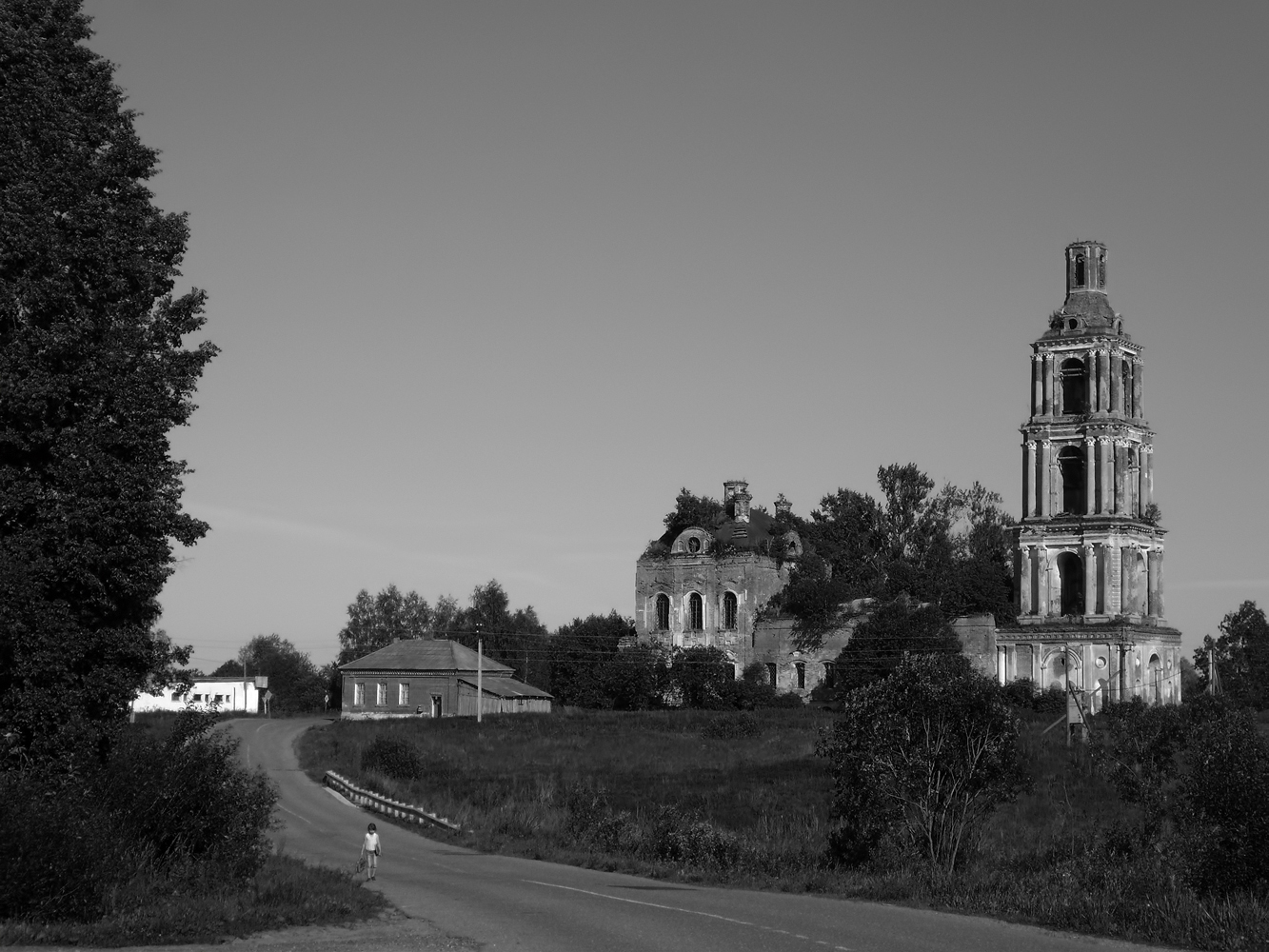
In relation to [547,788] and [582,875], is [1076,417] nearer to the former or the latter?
[547,788]

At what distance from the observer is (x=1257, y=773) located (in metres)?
23.4

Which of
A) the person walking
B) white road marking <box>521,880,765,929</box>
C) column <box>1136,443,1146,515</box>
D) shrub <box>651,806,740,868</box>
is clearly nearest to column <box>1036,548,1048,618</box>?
column <box>1136,443,1146,515</box>

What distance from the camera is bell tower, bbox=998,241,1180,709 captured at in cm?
6781

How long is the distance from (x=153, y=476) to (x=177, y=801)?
5155mm

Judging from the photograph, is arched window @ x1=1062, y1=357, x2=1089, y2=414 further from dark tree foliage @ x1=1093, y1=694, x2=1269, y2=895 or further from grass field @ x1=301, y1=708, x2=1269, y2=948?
dark tree foliage @ x1=1093, y1=694, x2=1269, y2=895

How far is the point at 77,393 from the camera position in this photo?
24.5m

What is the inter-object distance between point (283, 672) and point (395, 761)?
104 metres

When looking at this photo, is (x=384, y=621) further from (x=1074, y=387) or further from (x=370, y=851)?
(x=370, y=851)

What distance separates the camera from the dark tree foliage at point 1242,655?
98.7 meters

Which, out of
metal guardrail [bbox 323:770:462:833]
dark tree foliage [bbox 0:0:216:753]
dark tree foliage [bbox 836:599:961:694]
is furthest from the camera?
dark tree foliage [bbox 836:599:961:694]

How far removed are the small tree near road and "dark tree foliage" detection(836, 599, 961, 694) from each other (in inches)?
1563

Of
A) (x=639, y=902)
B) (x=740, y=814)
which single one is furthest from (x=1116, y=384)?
(x=639, y=902)

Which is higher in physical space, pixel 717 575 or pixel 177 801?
pixel 717 575

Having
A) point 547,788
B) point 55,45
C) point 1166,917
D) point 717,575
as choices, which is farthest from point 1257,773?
point 717,575
